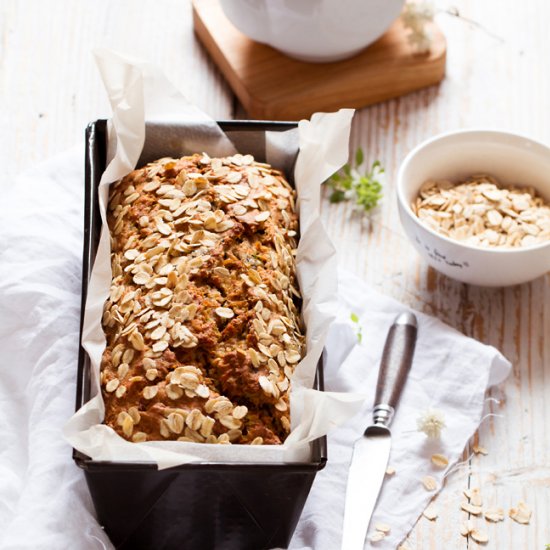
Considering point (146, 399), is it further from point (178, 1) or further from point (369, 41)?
point (178, 1)

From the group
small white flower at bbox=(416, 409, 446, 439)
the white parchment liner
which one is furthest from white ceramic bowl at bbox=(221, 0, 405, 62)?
small white flower at bbox=(416, 409, 446, 439)

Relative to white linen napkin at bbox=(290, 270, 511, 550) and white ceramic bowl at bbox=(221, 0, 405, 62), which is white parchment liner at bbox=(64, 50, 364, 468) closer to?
white linen napkin at bbox=(290, 270, 511, 550)

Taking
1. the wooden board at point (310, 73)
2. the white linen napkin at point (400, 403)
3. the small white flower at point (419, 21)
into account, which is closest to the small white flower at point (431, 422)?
the white linen napkin at point (400, 403)

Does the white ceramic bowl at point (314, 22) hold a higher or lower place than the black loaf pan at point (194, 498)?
higher

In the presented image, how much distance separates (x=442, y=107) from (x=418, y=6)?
0.27 meters

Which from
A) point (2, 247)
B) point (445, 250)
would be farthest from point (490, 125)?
point (2, 247)

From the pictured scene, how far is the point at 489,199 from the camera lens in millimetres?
2225

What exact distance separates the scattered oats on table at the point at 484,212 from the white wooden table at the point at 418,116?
15 cm

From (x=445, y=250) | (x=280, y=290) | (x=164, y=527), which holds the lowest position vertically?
(x=164, y=527)

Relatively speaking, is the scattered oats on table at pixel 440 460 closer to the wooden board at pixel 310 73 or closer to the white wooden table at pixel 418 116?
the white wooden table at pixel 418 116

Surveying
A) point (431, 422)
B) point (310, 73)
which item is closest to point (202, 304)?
point (431, 422)

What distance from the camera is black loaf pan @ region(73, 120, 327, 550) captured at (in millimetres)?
1464

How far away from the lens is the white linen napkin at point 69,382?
1.67 metres

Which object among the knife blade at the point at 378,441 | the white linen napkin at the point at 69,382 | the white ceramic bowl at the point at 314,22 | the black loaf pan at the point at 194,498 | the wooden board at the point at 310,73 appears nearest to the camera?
the black loaf pan at the point at 194,498
